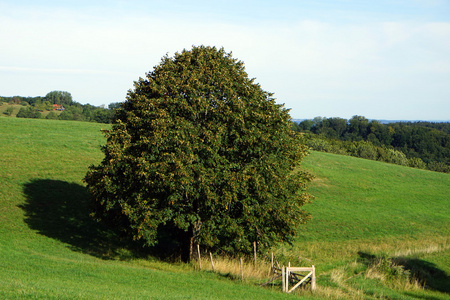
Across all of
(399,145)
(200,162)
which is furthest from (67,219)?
(399,145)

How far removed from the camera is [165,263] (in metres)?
28.4

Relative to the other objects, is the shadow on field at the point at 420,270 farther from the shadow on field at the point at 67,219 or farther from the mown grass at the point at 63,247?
the shadow on field at the point at 67,219

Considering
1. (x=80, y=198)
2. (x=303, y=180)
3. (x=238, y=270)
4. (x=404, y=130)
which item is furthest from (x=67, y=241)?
(x=404, y=130)

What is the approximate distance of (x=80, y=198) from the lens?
40031 millimetres

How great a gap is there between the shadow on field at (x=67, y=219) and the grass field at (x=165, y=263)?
80 mm

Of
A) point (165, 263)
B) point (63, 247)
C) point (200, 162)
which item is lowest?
point (165, 263)

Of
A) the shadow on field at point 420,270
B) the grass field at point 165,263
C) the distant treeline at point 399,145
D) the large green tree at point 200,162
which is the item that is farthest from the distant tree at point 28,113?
the shadow on field at point 420,270

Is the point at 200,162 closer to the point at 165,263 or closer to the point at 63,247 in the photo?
the point at 165,263

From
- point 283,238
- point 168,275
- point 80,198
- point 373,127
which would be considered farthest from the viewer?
point 373,127

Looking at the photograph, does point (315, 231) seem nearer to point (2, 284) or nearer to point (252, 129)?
point (252, 129)

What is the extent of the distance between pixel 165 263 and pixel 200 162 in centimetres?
764

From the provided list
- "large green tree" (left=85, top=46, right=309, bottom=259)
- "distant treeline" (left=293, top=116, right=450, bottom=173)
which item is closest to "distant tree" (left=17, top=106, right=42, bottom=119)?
"distant treeline" (left=293, top=116, right=450, bottom=173)

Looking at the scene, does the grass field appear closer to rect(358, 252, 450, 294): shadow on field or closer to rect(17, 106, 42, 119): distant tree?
rect(358, 252, 450, 294): shadow on field

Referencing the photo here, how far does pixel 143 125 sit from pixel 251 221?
9.25 meters
